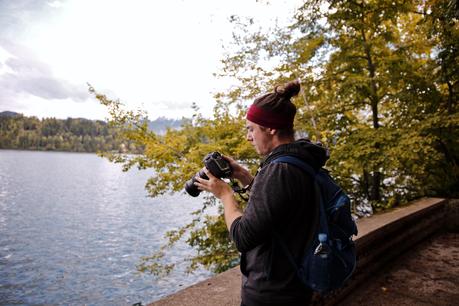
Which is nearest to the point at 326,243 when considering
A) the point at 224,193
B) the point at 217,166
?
the point at 224,193

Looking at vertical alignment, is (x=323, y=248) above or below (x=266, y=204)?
below

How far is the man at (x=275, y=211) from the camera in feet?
4.37

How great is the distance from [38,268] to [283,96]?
72.1 ft

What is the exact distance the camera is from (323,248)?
1361 mm

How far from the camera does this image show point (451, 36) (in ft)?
18.4

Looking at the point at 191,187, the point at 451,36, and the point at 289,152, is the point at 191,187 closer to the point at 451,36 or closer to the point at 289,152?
the point at 289,152

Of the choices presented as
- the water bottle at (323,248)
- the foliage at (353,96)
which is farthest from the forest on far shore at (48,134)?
the water bottle at (323,248)

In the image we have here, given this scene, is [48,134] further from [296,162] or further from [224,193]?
[296,162]

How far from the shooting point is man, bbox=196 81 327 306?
4.37ft

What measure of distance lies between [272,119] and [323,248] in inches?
24.2

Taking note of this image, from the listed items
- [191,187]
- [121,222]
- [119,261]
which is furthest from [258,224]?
[121,222]

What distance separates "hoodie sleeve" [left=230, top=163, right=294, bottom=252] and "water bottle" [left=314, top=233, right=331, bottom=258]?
20cm

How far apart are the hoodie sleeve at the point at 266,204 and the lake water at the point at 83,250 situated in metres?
8.68

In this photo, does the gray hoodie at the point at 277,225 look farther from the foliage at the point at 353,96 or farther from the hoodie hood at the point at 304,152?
the foliage at the point at 353,96
